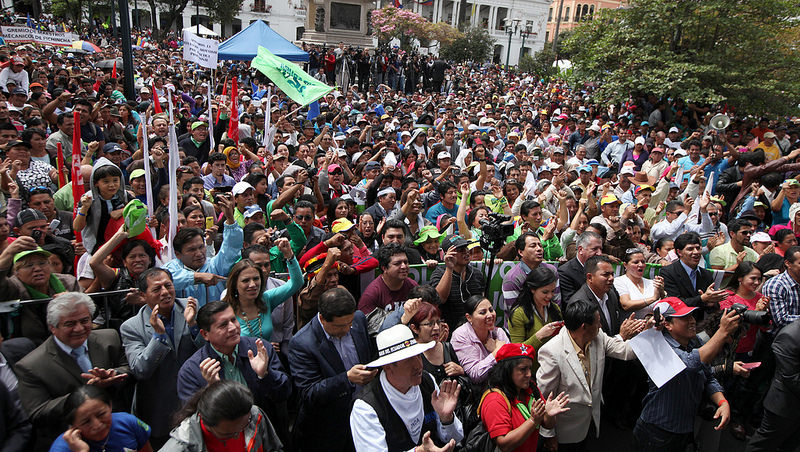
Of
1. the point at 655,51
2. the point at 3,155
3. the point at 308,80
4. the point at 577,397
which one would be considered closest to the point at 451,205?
the point at 577,397

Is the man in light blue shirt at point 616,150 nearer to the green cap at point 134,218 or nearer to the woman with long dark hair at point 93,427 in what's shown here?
the green cap at point 134,218

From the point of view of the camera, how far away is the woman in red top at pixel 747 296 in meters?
4.81

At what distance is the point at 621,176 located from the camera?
9.06 metres

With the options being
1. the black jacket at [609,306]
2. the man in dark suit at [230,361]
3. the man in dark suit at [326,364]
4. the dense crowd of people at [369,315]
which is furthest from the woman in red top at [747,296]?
the man in dark suit at [230,361]

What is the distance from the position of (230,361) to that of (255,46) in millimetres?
13682

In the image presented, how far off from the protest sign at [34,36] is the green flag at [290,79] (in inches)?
363

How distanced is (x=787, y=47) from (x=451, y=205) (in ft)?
39.3

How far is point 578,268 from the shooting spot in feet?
17.0

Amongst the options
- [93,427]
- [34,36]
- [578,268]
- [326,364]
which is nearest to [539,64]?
[34,36]

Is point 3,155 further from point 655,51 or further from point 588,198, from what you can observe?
point 655,51

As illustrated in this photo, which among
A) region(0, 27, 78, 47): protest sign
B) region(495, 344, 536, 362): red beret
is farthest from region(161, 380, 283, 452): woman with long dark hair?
region(0, 27, 78, 47): protest sign

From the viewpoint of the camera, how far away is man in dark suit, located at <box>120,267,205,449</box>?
3402mm

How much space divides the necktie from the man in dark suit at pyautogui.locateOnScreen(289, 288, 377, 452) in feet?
3.94

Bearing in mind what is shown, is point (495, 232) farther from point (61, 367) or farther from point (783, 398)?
point (61, 367)
